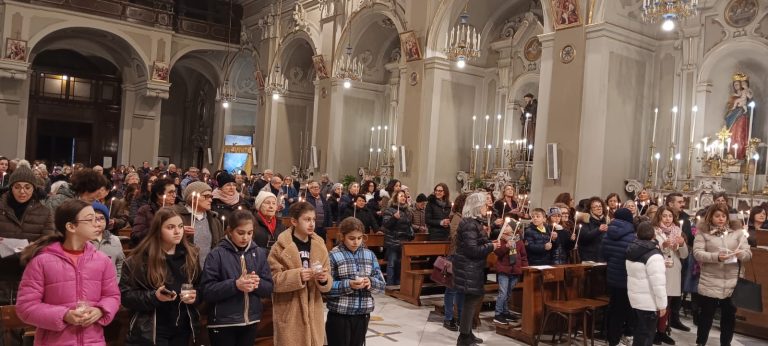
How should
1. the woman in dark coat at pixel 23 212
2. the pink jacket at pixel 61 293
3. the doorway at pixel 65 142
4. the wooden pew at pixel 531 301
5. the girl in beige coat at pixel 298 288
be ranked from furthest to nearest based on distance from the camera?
the doorway at pixel 65 142 → the wooden pew at pixel 531 301 → the woman in dark coat at pixel 23 212 → the girl in beige coat at pixel 298 288 → the pink jacket at pixel 61 293

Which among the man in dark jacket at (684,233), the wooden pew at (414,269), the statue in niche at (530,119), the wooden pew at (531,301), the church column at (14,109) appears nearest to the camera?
the wooden pew at (531,301)

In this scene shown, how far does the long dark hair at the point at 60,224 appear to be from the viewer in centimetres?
303

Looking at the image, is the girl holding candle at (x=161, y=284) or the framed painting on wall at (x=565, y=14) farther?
the framed painting on wall at (x=565, y=14)

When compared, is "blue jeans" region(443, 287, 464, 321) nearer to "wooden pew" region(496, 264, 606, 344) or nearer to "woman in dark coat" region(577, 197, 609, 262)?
"wooden pew" region(496, 264, 606, 344)

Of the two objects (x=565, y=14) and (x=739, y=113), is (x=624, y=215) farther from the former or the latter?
(x=739, y=113)

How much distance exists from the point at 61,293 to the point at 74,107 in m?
26.6

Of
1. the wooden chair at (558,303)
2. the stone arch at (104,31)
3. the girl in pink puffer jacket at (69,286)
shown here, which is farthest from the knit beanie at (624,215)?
the stone arch at (104,31)

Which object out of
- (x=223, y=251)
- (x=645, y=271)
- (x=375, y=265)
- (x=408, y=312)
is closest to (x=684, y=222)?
(x=645, y=271)

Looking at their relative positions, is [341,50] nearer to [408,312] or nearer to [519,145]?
[519,145]

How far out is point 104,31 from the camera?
833 inches

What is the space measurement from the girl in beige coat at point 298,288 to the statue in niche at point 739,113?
9.92m

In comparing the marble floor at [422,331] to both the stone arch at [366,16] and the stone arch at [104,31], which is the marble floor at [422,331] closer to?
the stone arch at [366,16]

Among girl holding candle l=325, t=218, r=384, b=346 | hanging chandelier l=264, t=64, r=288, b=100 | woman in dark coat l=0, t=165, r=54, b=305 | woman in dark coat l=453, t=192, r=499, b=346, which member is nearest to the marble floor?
woman in dark coat l=453, t=192, r=499, b=346

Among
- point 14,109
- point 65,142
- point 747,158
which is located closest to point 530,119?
point 747,158
